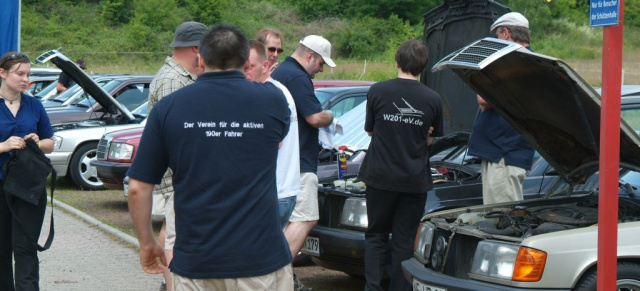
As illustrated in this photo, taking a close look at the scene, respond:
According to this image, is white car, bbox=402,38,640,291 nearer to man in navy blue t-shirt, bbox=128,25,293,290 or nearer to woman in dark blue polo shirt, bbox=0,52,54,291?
man in navy blue t-shirt, bbox=128,25,293,290

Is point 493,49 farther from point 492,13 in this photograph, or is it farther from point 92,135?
point 92,135

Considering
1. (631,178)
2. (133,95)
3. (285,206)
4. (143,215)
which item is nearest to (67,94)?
(133,95)

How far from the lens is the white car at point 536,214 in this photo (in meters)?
4.80

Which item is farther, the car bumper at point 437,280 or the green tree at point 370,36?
the green tree at point 370,36

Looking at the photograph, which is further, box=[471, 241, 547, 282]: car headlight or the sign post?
box=[471, 241, 547, 282]: car headlight

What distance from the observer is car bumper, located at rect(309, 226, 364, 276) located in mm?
6632

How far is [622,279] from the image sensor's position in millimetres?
4801

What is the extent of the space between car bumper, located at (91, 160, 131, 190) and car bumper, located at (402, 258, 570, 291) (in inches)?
243

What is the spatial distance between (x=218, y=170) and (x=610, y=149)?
6.07ft

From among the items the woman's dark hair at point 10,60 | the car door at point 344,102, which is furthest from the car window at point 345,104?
the woman's dark hair at point 10,60

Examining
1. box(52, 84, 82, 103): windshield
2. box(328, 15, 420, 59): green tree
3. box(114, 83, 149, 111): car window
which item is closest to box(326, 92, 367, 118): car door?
box(114, 83, 149, 111): car window

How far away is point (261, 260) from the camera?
12.2ft

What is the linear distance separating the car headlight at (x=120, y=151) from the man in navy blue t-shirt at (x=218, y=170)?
25.2 ft

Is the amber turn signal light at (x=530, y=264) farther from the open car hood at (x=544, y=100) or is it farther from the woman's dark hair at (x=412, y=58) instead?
the woman's dark hair at (x=412, y=58)
